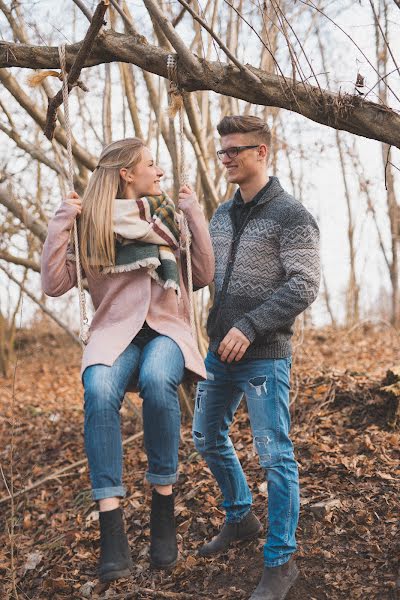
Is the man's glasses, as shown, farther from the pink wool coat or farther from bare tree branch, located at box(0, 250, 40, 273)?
bare tree branch, located at box(0, 250, 40, 273)

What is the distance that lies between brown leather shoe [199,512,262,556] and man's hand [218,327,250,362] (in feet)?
3.67

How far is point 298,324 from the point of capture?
6281 mm

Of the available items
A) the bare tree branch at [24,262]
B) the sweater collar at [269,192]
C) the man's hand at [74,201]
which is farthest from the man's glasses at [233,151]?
the bare tree branch at [24,262]

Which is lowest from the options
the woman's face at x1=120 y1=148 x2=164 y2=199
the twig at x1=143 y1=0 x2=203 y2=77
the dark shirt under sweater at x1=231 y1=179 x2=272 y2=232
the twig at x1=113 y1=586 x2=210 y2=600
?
the twig at x1=113 y1=586 x2=210 y2=600

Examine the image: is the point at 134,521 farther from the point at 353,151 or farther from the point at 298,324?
the point at 353,151

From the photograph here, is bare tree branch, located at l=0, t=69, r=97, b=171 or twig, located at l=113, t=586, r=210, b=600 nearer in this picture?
twig, located at l=113, t=586, r=210, b=600

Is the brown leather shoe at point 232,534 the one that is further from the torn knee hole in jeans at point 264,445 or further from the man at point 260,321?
the torn knee hole in jeans at point 264,445

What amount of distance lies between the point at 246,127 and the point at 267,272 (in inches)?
28.0

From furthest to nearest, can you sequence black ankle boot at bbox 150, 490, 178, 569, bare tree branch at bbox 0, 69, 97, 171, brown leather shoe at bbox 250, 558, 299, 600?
1. bare tree branch at bbox 0, 69, 97, 171
2. brown leather shoe at bbox 250, 558, 299, 600
3. black ankle boot at bbox 150, 490, 178, 569

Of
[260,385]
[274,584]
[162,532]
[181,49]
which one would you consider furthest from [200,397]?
[181,49]

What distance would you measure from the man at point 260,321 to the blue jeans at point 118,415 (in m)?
0.37

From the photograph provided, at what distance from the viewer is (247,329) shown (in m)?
2.95

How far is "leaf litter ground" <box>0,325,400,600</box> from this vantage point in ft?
10.8

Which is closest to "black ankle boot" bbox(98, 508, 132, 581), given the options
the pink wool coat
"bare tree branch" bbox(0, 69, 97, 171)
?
the pink wool coat
